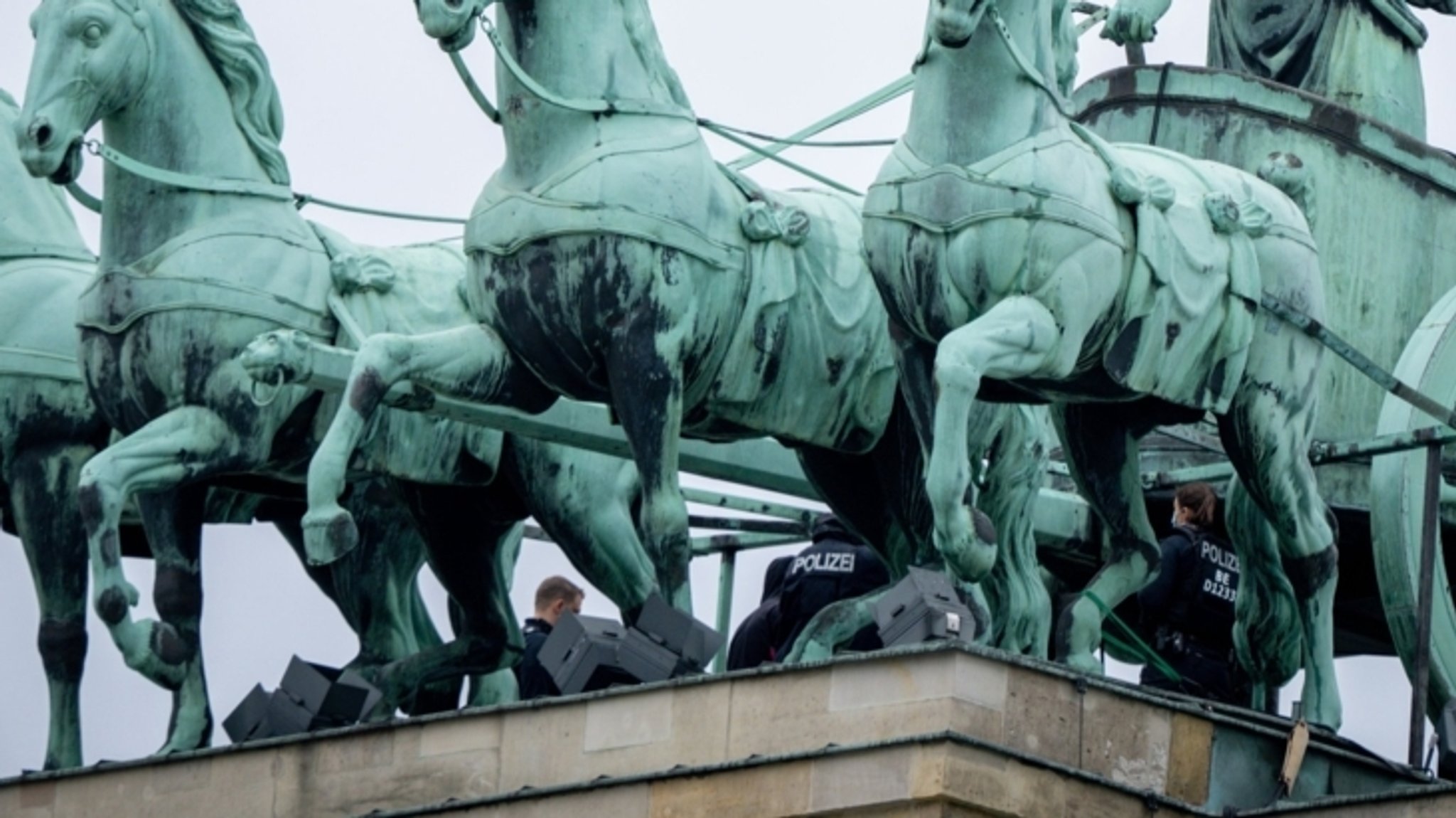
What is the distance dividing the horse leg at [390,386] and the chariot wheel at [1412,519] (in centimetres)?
333

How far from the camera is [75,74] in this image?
910 inches

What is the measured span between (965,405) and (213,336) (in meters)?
3.66

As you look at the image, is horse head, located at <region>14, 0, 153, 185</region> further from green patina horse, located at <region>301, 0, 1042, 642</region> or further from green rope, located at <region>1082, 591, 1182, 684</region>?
green rope, located at <region>1082, 591, 1182, 684</region>

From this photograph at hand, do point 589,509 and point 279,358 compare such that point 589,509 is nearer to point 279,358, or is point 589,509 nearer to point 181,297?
point 279,358

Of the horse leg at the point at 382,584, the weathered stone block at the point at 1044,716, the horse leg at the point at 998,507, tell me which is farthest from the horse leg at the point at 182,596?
the weathered stone block at the point at 1044,716

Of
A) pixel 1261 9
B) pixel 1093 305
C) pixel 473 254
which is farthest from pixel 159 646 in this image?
pixel 1261 9

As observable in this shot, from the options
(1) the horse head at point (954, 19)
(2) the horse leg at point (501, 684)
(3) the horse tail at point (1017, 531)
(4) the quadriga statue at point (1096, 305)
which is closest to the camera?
(1) the horse head at point (954, 19)

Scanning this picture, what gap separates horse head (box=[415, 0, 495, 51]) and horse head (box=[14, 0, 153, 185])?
1713 millimetres

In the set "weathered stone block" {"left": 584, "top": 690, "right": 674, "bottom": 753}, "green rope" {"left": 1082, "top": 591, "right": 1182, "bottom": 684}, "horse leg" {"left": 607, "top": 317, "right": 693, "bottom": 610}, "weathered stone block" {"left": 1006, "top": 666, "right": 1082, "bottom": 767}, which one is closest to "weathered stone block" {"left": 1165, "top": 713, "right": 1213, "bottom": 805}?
"weathered stone block" {"left": 1006, "top": 666, "right": 1082, "bottom": 767}

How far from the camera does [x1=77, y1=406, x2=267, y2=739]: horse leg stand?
22.5m

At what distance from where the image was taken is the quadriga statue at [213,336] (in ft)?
75.3

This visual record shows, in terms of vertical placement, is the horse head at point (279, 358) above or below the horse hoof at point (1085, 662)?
above

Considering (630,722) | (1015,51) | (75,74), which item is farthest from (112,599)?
(1015,51)

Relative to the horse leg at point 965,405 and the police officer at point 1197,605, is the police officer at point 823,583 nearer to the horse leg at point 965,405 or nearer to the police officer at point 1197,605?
the police officer at point 1197,605
